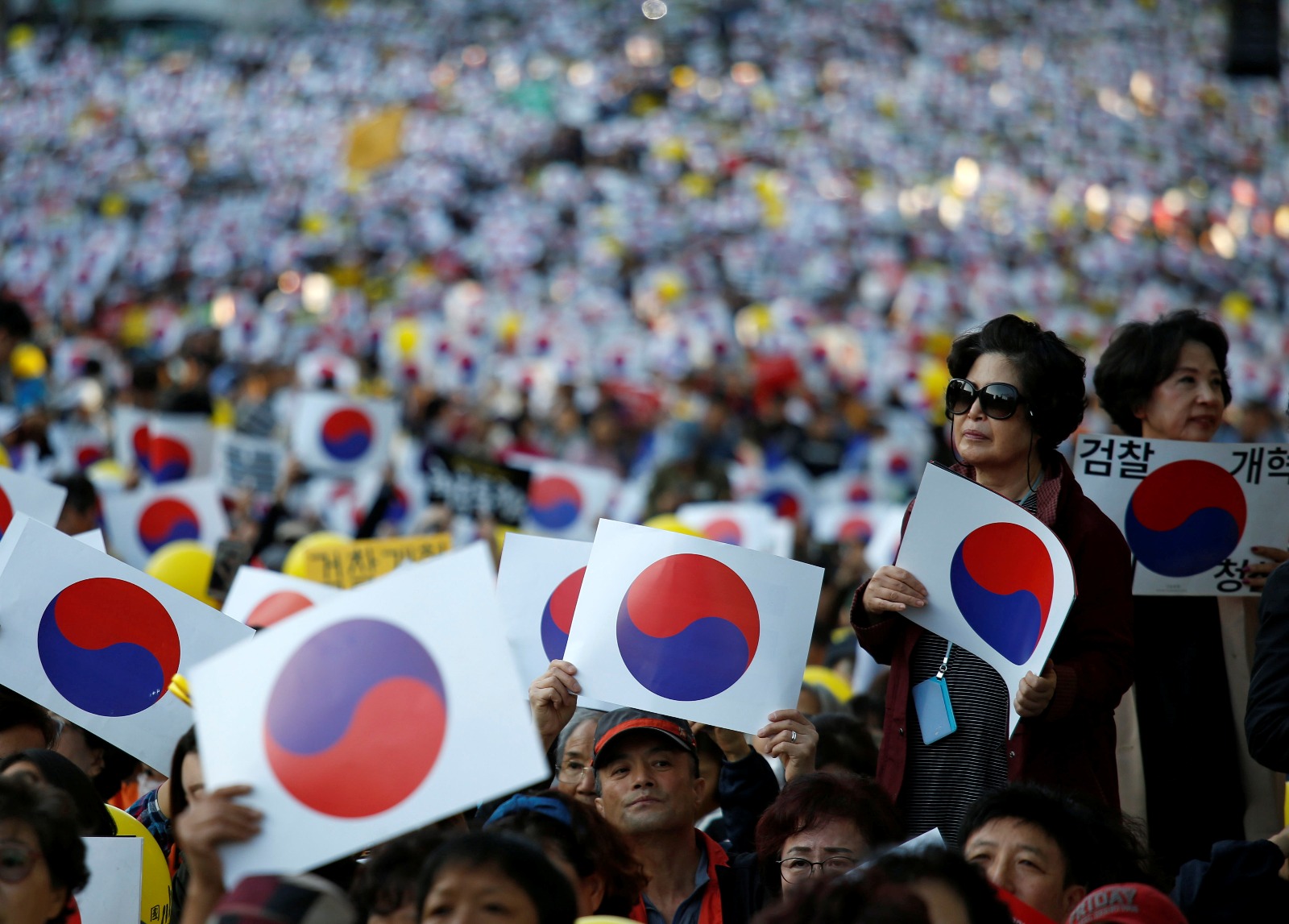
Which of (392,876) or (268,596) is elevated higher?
(268,596)

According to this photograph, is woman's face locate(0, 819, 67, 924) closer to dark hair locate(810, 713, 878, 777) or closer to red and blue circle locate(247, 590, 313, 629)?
dark hair locate(810, 713, 878, 777)

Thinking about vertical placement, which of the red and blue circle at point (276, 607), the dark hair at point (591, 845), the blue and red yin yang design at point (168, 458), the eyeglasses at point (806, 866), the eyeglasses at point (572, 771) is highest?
the blue and red yin yang design at point (168, 458)

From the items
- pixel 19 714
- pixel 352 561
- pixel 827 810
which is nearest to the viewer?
pixel 827 810

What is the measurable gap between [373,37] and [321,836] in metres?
36.2

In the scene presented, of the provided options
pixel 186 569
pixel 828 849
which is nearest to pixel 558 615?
pixel 828 849

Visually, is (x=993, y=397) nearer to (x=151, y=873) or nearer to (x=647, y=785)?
(x=647, y=785)

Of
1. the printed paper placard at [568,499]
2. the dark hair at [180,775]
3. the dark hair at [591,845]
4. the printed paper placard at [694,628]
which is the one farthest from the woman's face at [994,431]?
the printed paper placard at [568,499]

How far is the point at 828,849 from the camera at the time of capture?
10.7 feet

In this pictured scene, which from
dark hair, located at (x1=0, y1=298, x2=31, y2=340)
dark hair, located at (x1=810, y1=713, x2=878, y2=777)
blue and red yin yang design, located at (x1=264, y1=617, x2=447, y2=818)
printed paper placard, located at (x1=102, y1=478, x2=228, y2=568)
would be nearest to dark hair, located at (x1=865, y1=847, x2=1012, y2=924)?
blue and red yin yang design, located at (x1=264, y1=617, x2=447, y2=818)

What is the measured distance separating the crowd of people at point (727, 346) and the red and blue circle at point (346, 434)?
1.87ft

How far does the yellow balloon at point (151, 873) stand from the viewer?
11.2 ft

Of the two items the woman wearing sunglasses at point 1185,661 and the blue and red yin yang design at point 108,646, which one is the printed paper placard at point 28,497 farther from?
the woman wearing sunglasses at point 1185,661

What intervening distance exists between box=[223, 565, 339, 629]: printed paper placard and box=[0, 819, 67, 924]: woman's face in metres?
2.40

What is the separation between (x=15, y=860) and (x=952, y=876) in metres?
1.59
